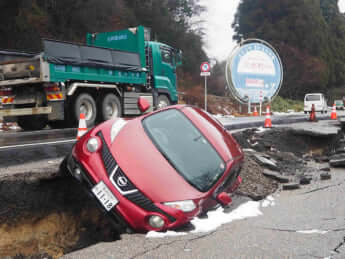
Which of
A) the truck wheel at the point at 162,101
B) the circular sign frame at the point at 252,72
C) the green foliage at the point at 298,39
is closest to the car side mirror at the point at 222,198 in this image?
the truck wheel at the point at 162,101

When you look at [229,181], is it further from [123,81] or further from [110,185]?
[123,81]

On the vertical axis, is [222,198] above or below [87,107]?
below

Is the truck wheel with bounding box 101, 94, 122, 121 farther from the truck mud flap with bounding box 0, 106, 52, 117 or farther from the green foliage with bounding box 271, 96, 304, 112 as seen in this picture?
the green foliage with bounding box 271, 96, 304, 112

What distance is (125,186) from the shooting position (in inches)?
149

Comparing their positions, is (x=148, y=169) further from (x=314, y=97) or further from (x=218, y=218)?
(x=314, y=97)

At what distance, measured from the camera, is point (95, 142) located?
169 inches

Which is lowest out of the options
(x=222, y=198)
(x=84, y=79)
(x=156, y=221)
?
(x=156, y=221)

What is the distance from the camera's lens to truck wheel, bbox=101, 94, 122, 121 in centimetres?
1170

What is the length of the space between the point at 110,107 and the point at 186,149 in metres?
8.43

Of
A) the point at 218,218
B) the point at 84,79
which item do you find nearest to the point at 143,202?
the point at 218,218

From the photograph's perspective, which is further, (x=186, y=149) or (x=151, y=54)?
(x=151, y=54)

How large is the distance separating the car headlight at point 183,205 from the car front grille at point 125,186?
4.0 inches

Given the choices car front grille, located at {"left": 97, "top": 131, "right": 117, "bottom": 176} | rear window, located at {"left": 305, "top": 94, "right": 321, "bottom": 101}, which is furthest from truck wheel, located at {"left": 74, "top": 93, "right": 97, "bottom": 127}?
rear window, located at {"left": 305, "top": 94, "right": 321, "bottom": 101}

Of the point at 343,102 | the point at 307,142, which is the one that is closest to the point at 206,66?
the point at 307,142
